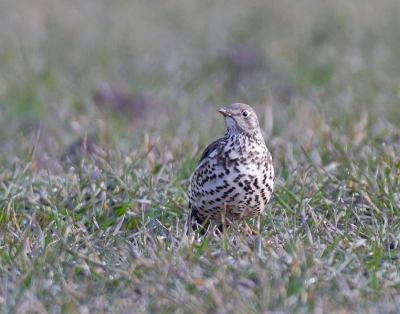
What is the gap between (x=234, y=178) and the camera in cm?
513

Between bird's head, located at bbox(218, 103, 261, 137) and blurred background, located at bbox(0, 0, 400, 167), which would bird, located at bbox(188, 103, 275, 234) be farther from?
blurred background, located at bbox(0, 0, 400, 167)

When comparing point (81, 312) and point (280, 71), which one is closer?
point (81, 312)

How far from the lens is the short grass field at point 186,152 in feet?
13.5

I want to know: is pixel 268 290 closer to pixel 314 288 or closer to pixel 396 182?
pixel 314 288

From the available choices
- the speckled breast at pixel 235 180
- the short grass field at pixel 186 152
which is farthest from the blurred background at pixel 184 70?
the speckled breast at pixel 235 180

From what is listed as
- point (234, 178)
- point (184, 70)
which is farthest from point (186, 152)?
point (184, 70)

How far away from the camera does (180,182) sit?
6.27 meters

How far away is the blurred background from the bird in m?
1.58

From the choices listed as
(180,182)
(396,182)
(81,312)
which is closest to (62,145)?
(180,182)

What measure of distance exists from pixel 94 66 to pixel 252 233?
6.35 metres

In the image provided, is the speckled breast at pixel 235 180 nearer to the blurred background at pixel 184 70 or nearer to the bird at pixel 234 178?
the bird at pixel 234 178

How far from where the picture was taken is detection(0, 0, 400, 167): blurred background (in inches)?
327

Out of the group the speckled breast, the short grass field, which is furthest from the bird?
the short grass field

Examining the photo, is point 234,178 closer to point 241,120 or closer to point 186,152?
point 241,120
